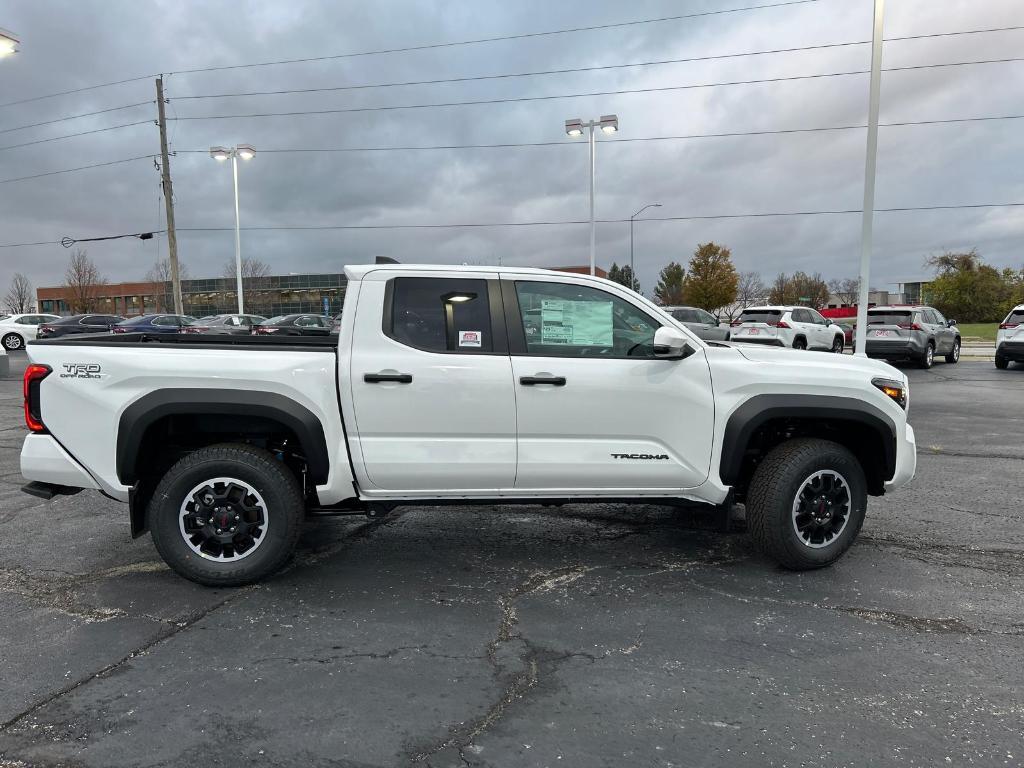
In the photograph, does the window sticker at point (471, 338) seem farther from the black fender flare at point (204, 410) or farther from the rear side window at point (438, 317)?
the black fender flare at point (204, 410)

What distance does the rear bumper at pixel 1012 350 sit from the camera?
58.4 feet

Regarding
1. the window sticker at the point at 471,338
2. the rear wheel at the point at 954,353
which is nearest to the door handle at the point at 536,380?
the window sticker at the point at 471,338

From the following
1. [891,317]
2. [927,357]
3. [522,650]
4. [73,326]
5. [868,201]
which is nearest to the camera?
[522,650]

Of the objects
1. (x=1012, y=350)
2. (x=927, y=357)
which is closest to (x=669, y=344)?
(x=1012, y=350)

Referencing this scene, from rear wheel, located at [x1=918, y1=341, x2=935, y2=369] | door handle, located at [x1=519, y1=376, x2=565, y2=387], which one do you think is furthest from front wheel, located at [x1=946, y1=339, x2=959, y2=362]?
door handle, located at [x1=519, y1=376, x2=565, y2=387]

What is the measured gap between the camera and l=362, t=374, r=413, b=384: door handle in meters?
4.02

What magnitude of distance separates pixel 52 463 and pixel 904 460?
518 cm

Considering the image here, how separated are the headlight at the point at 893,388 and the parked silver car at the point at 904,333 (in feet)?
52.4

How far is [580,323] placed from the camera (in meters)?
4.31

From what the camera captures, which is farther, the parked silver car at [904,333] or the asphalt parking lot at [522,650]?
the parked silver car at [904,333]

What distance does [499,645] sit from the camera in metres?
3.46

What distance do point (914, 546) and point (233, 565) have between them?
455 cm

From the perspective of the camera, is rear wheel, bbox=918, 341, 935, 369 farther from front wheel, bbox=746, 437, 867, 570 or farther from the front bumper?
front wheel, bbox=746, 437, 867, 570

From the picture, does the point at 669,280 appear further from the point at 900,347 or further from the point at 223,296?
the point at 900,347
